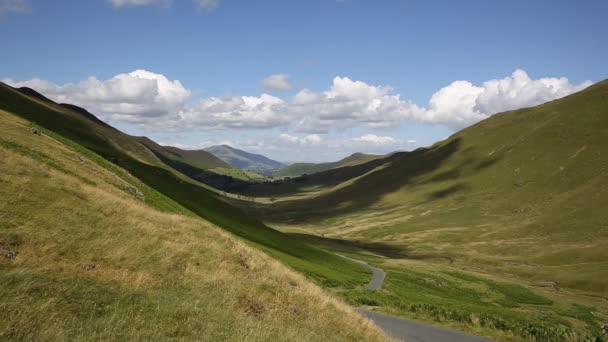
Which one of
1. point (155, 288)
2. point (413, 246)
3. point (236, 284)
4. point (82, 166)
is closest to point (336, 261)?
point (82, 166)

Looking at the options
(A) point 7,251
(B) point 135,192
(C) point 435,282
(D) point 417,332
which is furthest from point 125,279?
(C) point 435,282

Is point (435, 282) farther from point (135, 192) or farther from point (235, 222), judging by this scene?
point (135, 192)

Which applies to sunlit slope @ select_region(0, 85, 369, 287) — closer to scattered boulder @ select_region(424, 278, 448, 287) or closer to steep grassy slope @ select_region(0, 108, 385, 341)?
scattered boulder @ select_region(424, 278, 448, 287)

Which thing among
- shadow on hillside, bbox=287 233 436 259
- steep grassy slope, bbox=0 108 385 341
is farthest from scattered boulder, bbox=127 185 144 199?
shadow on hillside, bbox=287 233 436 259

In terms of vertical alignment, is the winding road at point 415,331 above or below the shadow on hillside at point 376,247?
above

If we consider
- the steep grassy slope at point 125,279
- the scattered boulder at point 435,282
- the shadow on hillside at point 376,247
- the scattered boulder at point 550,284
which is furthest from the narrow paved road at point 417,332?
the shadow on hillside at point 376,247

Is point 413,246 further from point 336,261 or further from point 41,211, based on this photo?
point 41,211

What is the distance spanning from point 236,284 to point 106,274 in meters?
6.86

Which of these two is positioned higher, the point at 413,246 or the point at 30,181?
the point at 30,181

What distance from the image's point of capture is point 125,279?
675 inches

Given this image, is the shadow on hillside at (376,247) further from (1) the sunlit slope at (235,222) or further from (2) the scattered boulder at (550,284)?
(1) the sunlit slope at (235,222)

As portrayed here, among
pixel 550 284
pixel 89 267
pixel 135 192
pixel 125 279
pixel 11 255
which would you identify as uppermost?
pixel 135 192

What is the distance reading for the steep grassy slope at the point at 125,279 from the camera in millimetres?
11922

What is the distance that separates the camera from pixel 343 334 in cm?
2078
